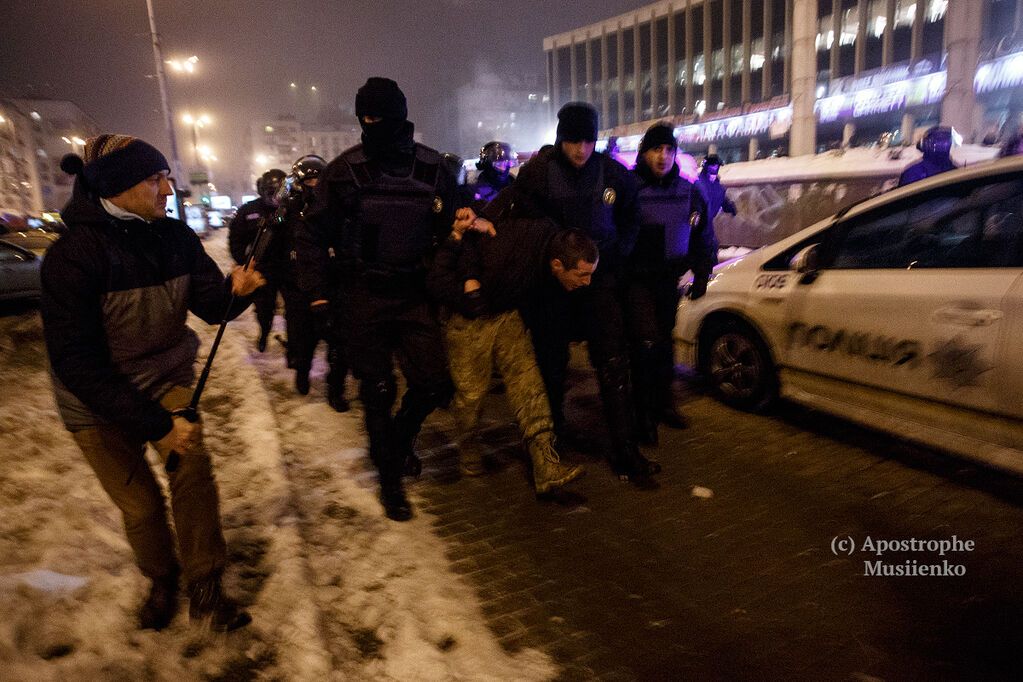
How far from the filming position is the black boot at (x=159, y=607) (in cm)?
262

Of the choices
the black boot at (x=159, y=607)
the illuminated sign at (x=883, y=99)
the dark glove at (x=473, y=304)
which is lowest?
the black boot at (x=159, y=607)

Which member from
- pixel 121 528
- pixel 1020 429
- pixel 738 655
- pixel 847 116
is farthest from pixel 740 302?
pixel 847 116

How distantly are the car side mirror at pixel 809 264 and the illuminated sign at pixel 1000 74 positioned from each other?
92.2ft

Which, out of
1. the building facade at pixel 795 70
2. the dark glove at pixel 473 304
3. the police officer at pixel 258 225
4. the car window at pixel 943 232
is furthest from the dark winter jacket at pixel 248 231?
the building facade at pixel 795 70

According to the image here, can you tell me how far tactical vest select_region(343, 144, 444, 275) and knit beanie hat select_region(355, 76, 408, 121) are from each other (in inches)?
8.8

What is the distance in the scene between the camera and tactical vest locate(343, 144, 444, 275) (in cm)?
338

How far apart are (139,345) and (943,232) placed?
13.5 ft

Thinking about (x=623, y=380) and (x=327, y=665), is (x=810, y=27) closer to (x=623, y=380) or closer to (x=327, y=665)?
(x=623, y=380)

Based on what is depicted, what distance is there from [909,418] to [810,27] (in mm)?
24346

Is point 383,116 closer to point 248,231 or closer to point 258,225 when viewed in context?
point 258,225

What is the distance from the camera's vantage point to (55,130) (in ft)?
248

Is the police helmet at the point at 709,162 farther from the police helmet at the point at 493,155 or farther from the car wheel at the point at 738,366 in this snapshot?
the police helmet at the point at 493,155

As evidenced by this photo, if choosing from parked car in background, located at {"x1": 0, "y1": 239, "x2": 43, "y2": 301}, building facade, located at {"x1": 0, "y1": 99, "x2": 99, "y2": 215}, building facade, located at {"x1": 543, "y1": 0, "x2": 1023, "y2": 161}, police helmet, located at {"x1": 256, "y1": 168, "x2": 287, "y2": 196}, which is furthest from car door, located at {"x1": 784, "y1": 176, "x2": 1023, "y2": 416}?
building facade, located at {"x1": 0, "y1": 99, "x2": 99, "y2": 215}

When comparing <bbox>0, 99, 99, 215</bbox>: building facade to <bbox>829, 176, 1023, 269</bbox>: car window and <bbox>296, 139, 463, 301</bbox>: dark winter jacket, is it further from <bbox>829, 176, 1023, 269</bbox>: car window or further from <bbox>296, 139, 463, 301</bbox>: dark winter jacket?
<bbox>829, 176, 1023, 269</bbox>: car window
